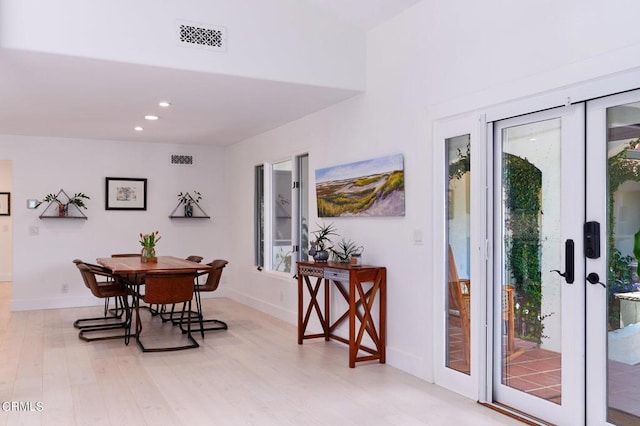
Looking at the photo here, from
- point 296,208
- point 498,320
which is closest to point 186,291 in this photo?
point 296,208

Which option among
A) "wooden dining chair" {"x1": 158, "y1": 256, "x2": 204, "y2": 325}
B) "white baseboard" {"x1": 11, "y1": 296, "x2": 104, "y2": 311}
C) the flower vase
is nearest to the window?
"wooden dining chair" {"x1": 158, "y1": 256, "x2": 204, "y2": 325}

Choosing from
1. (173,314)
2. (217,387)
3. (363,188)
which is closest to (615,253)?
(363,188)

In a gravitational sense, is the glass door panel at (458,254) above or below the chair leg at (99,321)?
above

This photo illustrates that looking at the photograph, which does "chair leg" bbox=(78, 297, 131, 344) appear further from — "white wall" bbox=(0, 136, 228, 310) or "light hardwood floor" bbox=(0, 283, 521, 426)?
"white wall" bbox=(0, 136, 228, 310)

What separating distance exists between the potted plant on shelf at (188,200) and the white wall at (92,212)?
0.22 ft

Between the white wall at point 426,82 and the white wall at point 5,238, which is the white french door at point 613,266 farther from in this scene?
A: the white wall at point 5,238

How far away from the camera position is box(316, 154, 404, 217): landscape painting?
14.9 feet

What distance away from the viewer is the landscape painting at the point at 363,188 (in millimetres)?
Result: 4539

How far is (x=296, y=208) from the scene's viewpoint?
6.70 meters

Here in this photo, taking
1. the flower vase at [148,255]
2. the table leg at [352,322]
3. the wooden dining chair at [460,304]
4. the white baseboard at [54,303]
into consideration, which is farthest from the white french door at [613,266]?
the white baseboard at [54,303]

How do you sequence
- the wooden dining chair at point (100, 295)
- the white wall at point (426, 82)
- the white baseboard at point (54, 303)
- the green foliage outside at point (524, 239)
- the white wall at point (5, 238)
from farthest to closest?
the white wall at point (5, 238)
the white baseboard at point (54, 303)
the wooden dining chair at point (100, 295)
the green foliage outside at point (524, 239)
the white wall at point (426, 82)

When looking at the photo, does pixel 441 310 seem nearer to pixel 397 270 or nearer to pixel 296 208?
pixel 397 270

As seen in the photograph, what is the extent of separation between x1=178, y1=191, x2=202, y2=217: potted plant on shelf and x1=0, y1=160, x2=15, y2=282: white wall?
4.66 m

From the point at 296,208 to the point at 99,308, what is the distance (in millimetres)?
3315
